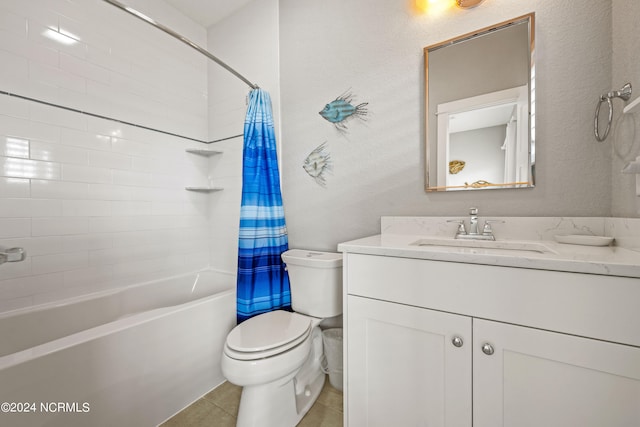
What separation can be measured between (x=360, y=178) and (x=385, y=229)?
36 cm

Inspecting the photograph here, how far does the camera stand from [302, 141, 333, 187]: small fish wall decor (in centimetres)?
164

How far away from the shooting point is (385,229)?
1.39m

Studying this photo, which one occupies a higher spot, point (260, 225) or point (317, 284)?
point (260, 225)

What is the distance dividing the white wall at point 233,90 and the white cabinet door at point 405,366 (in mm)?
1436

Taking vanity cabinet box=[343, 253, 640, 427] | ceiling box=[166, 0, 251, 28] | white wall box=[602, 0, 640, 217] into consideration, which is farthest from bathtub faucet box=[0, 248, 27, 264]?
white wall box=[602, 0, 640, 217]

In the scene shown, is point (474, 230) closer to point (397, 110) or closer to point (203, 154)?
point (397, 110)

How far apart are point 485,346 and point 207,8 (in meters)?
2.85

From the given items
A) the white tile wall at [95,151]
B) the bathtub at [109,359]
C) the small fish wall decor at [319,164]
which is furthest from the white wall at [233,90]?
the bathtub at [109,359]

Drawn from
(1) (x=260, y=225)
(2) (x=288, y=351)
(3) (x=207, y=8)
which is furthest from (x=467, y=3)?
(3) (x=207, y=8)

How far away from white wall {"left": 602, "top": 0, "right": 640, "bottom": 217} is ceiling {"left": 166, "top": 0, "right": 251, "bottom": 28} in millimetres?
Result: 2242

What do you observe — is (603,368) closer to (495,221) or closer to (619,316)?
(619,316)

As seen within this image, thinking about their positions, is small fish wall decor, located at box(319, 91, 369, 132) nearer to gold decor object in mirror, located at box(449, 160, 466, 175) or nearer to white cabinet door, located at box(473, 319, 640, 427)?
gold decor object in mirror, located at box(449, 160, 466, 175)

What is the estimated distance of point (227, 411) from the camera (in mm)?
1287

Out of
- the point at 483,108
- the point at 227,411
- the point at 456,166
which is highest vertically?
the point at 483,108
